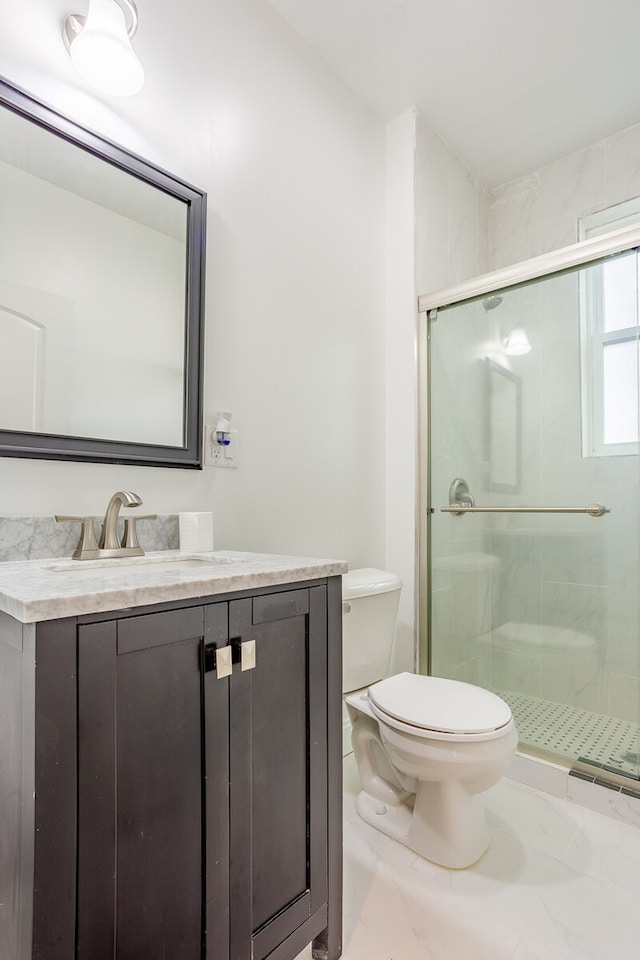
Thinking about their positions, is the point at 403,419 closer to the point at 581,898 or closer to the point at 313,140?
the point at 313,140

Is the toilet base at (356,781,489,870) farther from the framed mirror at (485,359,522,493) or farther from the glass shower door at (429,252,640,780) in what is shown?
the framed mirror at (485,359,522,493)

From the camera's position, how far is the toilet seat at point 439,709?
126 centimetres

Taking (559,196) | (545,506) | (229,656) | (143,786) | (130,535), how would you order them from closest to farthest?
(143,786) → (229,656) → (130,535) → (545,506) → (559,196)

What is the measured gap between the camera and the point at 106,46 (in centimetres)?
117

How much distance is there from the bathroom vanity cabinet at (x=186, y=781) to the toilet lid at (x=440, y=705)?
1.08 feet

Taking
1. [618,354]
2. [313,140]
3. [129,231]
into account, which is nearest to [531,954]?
[618,354]

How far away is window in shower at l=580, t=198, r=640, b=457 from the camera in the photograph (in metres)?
1.78

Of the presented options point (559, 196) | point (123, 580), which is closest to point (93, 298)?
point (123, 580)

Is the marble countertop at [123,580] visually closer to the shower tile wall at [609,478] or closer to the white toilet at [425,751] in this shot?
the white toilet at [425,751]

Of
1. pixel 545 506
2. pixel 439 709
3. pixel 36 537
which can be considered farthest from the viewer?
pixel 545 506

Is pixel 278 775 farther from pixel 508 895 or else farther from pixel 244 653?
pixel 508 895

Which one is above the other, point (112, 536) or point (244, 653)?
point (112, 536)

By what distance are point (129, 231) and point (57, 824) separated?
51.6 inches

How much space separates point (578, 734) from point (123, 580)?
181cm
